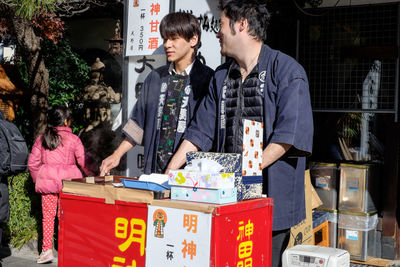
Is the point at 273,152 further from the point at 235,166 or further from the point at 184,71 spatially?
the point at 184,71

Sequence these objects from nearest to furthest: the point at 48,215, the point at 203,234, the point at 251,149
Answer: the point at 203,234 → the point at 251,149 → the point at 48,215

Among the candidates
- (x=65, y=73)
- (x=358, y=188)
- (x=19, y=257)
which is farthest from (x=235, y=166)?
(x=65, y=73)

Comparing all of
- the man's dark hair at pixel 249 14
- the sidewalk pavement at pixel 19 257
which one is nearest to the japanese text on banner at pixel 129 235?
the man's dark hair at pixel 249 14

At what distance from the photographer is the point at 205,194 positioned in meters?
2.49

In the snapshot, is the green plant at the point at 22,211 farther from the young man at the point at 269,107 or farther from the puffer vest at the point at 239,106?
the puffer vest at the point at 239,106

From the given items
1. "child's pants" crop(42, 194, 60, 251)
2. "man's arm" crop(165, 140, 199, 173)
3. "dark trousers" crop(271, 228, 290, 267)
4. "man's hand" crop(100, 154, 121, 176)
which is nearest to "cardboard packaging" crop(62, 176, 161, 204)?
"man's hand" crop(100, 154, 121, 176)

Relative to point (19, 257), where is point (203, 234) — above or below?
above

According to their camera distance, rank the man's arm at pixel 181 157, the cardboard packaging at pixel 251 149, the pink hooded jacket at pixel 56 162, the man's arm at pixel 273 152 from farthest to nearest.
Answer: the pink hooded jacket at pixel 56 162
the man's arm at pixel 181 157
the man's arm at pixel 273 152
the cardboard packaging at pixel 251 149

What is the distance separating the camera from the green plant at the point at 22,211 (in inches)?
276

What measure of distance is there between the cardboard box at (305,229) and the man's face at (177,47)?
1.88m

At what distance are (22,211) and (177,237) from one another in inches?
205

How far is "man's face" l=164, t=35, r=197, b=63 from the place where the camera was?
4.05m

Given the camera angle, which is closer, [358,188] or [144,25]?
[144,25]

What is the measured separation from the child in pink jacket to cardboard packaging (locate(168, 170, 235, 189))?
3.95 metres
